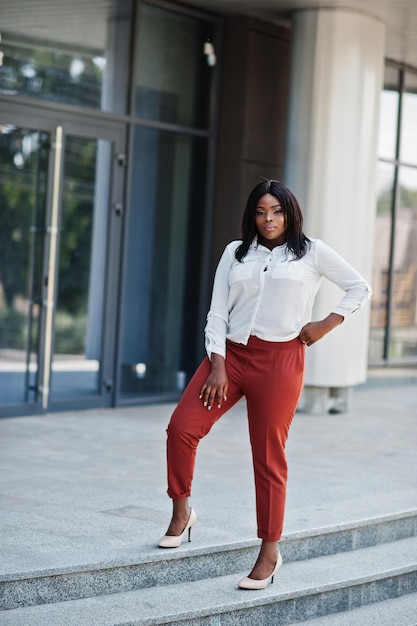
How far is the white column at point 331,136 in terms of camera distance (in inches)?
364

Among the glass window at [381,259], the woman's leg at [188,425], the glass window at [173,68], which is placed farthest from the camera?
the glass window at [381,259]

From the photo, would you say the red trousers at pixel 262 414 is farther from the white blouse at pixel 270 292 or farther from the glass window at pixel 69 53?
the glass window at pixel 69 53

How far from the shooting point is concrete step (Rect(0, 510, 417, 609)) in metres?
4.15

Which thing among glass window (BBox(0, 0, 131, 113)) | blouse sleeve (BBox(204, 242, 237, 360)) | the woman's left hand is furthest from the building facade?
the woman's left hand

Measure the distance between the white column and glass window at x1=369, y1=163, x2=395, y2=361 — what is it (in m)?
2.45

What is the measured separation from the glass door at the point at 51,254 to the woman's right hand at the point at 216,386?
14.3ft

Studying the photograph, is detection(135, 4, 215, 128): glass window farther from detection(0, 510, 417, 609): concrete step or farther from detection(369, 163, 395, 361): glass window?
detection(0, 510, 417, 609): concrete step

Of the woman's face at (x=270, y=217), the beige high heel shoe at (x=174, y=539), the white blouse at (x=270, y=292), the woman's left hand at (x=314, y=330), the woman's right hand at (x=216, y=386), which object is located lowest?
the beige high heel shoe at (x=174, y=539)

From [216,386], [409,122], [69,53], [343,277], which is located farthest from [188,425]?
[409,122]

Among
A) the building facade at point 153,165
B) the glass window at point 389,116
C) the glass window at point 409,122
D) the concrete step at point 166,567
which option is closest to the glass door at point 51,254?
the building facade at point 153,165

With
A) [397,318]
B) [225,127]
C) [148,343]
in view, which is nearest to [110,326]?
[148,343]

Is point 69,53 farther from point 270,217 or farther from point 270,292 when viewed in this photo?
point 270,292

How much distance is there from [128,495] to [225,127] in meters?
4.99

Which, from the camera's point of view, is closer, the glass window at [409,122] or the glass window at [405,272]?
the glass window at [409,122]
